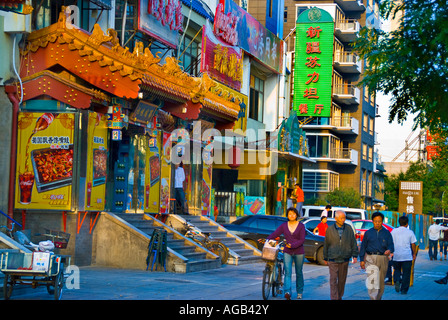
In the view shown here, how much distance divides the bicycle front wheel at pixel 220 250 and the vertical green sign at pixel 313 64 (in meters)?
28.8

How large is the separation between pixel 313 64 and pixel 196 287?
37.1 metres

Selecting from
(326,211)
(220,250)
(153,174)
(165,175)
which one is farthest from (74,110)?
(326,211)

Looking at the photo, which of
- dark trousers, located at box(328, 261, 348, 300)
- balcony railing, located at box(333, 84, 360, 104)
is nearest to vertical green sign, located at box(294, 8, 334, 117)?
balcony railing, located at box(333, 84, 360, 104)

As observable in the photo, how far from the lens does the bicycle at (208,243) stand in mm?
21938

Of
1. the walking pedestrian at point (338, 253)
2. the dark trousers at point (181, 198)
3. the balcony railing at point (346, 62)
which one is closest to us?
the walking pedestrian at point (338, 253)

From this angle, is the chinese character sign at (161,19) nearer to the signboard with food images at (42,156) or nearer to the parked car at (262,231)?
the signboard with food images at (42,156)

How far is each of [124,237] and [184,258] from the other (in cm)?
168

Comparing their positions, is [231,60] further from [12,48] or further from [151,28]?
[12,48]

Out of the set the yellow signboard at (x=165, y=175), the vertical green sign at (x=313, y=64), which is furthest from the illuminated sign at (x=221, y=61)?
the vertical green sign at (x=313, y=64)

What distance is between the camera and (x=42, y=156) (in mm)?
18000

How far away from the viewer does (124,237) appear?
62.6ft

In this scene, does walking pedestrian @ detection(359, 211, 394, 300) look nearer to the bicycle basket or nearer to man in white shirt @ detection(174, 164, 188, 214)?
the bicycle basket

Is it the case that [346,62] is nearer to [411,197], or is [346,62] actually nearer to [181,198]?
[411,197]

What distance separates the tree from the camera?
43.1 ft
